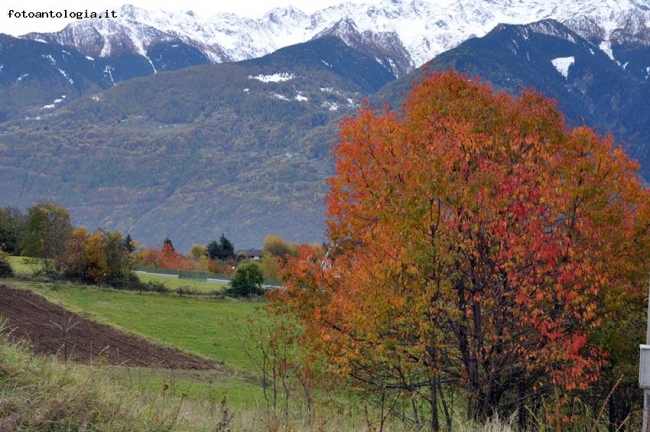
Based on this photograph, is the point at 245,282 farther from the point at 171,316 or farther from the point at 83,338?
the point at 83,338

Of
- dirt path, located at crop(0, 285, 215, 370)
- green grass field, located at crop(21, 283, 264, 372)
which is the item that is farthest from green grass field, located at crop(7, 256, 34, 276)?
dirt path, located at crop(0, 285, 215, 370)

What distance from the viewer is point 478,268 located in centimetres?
1335

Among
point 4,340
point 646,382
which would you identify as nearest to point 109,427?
point 4,340

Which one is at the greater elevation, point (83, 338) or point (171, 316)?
point (171, 316)

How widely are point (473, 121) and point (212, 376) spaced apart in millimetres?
16377

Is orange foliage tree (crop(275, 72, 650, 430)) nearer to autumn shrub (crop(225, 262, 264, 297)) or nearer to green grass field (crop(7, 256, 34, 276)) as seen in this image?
green grass field (crop(7, 256, 34, 276))

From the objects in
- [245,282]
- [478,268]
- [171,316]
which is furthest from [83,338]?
[245,282]

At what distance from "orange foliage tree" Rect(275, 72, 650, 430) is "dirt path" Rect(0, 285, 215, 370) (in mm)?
13651

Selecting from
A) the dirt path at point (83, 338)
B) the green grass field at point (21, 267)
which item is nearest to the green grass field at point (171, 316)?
the dirt path at point (83, 338)

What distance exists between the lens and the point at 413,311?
508 inches

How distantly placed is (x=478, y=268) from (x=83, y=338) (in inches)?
922

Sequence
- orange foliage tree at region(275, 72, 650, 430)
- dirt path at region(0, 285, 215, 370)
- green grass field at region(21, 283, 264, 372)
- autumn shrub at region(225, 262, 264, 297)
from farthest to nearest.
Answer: autumn shrub at region(225, 262, 264, 297) < green grass field at region(21, 283, 264, 372) < dirt path at region(0, 285, 215, 370) < orange foliage tree at region(275, 72, 650, 430)

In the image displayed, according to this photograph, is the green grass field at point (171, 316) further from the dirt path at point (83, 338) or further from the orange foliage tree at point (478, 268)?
the orange foliage tree at point (478, 268)

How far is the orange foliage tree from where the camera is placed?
13.0m
